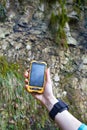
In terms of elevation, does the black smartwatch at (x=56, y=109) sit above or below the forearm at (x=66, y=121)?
above

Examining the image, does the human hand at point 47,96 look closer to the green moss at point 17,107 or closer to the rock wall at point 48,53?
the green moss at point 17,107

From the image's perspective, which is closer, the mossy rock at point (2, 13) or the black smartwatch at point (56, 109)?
the black smartwatch at point (56, 109)

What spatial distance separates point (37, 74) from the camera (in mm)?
2135

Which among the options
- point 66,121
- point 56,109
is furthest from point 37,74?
point 66,121

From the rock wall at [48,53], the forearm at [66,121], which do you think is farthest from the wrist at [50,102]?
the rock wall at [48,53]

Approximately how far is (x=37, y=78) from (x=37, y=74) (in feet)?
0.15

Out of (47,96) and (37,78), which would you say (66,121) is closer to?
(47,96)

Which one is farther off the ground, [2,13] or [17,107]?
[2,13]

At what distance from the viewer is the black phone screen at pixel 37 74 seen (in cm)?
207

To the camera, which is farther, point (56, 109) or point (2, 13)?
point (2, 13)

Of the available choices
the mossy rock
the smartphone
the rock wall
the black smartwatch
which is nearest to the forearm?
the black smartwatch

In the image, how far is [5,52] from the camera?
462 cm

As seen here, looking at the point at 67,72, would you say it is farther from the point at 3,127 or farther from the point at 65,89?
the point at 3,127

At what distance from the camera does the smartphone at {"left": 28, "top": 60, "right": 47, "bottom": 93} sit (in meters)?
2.03
